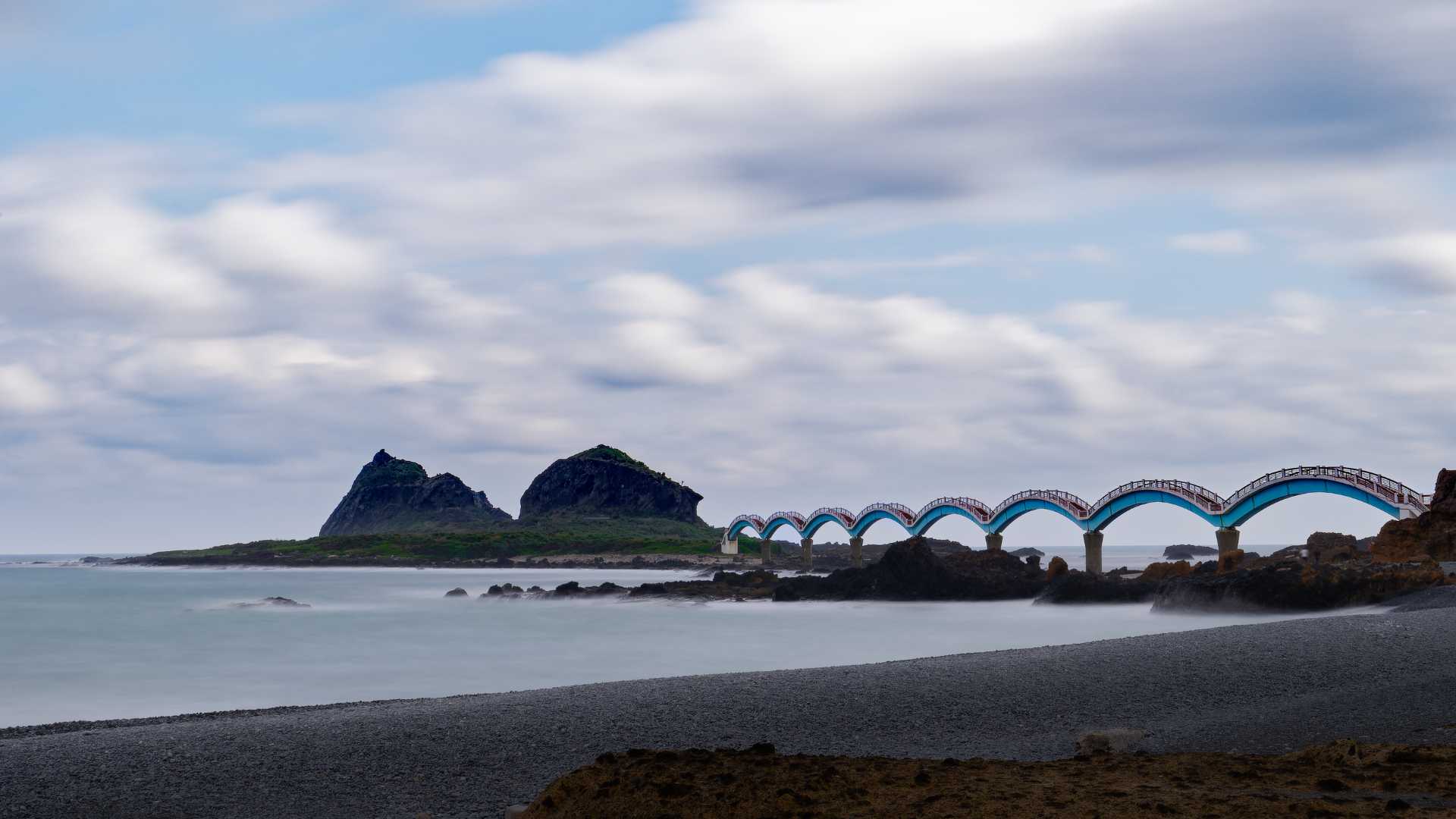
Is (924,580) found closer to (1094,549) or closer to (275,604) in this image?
(1094,549)

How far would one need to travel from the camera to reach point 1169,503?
6600 cm

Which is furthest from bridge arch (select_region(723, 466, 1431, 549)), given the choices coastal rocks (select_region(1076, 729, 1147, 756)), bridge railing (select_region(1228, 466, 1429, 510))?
coastal rocks (select_region(1076, 729, 1147, 756))

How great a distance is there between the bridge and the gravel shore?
33626 millimetres

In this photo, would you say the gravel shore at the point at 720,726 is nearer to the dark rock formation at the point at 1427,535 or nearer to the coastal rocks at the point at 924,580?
the dark rock formation at the point at 1427,535

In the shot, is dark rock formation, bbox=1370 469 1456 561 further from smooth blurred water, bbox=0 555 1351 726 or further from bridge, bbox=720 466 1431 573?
smooth blurred water, bbox=0 555 1351 726

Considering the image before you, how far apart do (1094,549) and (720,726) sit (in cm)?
6005

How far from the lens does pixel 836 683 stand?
1914 cm

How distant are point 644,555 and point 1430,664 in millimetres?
132566

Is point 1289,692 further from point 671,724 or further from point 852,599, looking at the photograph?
point 852,599

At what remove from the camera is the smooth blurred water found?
32938 millimetres

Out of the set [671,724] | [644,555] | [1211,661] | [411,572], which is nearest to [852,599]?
[1211,661]

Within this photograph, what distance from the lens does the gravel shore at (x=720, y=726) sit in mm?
13625

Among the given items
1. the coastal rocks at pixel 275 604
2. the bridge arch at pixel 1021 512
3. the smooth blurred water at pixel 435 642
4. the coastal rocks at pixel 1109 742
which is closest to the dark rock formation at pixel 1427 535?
the smooth blurred water at pixel 435 642

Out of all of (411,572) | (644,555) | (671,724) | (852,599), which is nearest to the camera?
(671,724)
